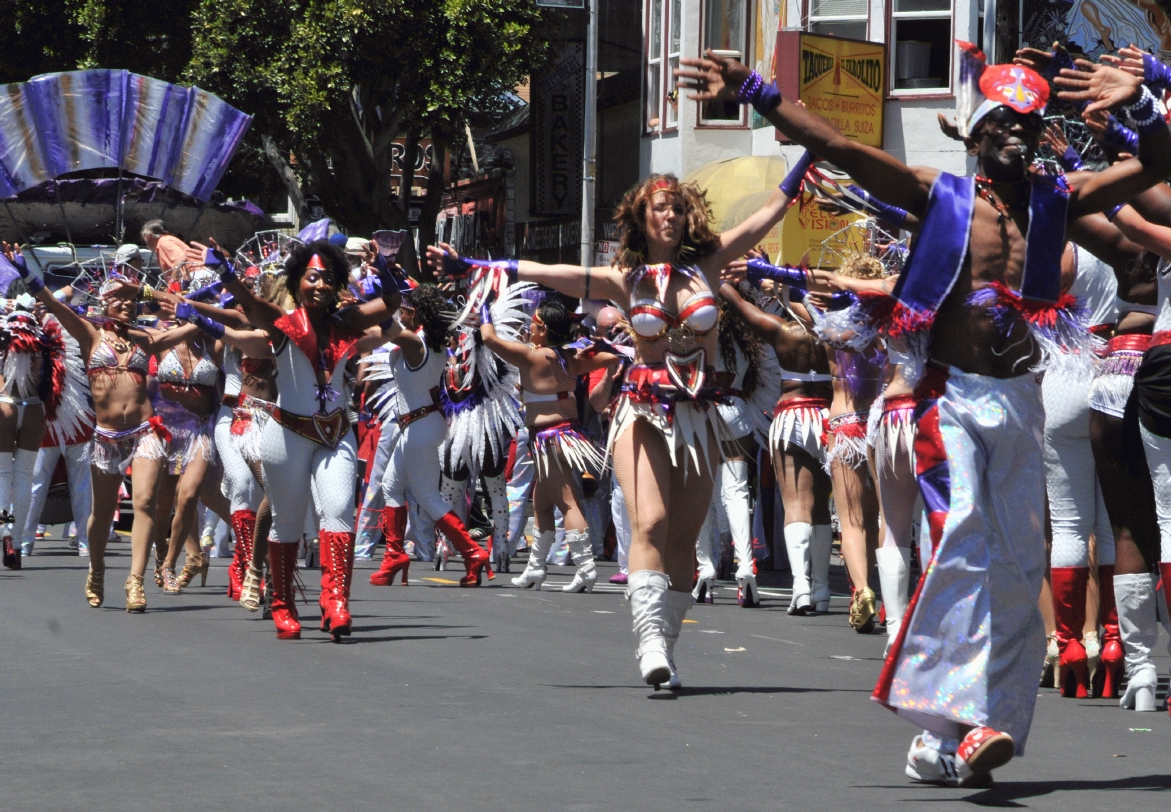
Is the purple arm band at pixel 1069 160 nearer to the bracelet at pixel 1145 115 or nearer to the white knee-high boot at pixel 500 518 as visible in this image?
the bracelet at pixel 1145 115

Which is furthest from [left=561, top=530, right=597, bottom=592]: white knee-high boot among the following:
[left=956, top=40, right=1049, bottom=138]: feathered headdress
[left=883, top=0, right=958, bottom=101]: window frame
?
[left=883, top=0, right=958, bottom=101]: window frame

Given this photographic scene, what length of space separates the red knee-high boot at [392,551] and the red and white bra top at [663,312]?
603 centimetres

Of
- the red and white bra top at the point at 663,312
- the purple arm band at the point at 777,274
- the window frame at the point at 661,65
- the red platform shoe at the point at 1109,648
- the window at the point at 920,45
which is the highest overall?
the window frame at the point at 661,65

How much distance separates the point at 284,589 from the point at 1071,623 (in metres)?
4.37

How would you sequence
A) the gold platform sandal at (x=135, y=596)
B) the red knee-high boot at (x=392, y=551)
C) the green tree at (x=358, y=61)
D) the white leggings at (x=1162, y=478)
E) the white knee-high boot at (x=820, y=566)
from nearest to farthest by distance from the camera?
the white leggings at (x=1162, y=478)
the gold platform sandal at (x=135, y=596)
the white knee-high boot at (x=820, y=566)
the red knee-high boot at (x=392, y=551)
the green tree at (x=358, y=61)

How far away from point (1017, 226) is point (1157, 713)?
2.59m

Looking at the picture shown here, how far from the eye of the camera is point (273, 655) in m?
8.98

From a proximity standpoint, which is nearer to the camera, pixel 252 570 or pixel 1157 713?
pixel 1157 713

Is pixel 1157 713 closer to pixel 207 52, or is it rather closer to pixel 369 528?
pixel 369 528

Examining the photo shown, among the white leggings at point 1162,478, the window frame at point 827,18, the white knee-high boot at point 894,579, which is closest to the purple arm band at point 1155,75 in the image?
the white leggings at point 1162,478

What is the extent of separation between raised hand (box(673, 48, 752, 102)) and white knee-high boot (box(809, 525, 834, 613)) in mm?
5549

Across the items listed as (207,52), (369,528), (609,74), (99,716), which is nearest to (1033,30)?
(369,528)

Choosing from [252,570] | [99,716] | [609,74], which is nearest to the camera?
[99,716]

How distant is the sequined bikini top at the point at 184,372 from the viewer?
41.6 ft
